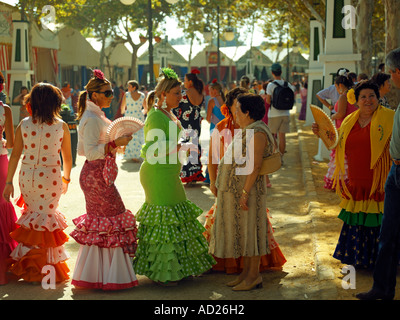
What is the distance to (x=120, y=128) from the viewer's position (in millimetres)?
5477

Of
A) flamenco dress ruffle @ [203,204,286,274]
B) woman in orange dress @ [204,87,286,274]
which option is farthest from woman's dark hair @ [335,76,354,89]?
flamenco dress ruffle @ [203,204,286,274]

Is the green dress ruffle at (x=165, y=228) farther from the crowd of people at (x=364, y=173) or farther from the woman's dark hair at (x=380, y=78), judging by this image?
the woman's dark hair at (x=380, y=78)

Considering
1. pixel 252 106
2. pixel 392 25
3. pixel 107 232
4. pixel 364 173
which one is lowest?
pixel 107 232

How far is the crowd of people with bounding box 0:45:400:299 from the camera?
545 centimetres

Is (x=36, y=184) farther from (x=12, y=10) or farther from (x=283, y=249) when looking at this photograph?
(x=12, y=10)

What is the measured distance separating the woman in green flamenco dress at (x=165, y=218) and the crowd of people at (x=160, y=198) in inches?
0.4

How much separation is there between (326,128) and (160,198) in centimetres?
172

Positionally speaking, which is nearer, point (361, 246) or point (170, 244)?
point (170, 244)

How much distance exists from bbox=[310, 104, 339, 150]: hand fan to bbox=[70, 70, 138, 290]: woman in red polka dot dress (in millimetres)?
1793

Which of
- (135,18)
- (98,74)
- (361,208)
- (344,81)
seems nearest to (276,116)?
(344,81)

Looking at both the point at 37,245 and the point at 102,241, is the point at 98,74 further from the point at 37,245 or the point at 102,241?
the point at 37,245

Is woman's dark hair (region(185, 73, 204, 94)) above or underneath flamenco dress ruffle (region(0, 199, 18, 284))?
above

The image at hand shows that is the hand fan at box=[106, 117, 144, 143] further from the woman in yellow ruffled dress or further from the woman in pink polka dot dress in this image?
the woman in yellow ruffled dress

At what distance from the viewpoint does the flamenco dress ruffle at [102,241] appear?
545 cm
